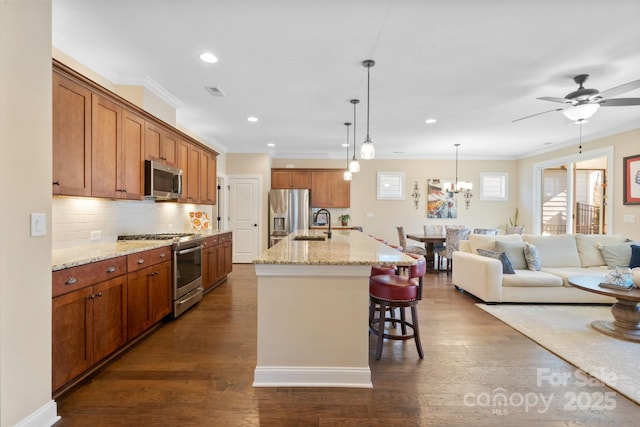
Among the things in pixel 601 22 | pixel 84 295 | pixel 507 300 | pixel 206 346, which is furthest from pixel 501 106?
pixel 84 295

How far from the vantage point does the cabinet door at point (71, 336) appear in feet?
6.17

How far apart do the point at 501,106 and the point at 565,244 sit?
93.0 inches

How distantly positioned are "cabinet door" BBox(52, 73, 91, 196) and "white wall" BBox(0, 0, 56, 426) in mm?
557

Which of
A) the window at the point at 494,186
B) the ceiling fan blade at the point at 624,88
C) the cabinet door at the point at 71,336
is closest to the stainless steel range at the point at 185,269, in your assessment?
the cabinet door at the point at 71,336

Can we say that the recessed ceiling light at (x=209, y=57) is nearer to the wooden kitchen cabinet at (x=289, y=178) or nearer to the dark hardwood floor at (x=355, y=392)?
the dark hardwood floor at (x=355, y=392)

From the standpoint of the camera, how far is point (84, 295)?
2.10m

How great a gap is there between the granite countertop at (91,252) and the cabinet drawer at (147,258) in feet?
0.14

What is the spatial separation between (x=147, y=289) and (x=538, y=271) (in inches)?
192

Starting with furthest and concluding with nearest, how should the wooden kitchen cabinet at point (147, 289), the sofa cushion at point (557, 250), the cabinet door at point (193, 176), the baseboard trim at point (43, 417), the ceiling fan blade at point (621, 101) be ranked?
1. the sofa cushion at point (557, 250)
2. the cabinet door at point (193, 176)
3. the ceiling fan blade at point (621, 101)
4. the wooden kitchen cabinet at point (147, 289)
5. the baseboard trim at point (43, 417)

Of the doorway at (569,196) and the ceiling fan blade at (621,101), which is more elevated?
the ceiling fan blade at (621,101)

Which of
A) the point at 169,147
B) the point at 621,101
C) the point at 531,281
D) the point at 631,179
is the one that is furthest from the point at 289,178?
the point at 631,179

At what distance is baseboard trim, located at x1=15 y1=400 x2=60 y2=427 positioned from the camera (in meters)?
1.63

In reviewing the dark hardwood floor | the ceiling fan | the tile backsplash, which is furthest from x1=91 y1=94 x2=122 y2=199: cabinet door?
the ceiling fan

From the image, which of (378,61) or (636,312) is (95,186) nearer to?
(378,61)
